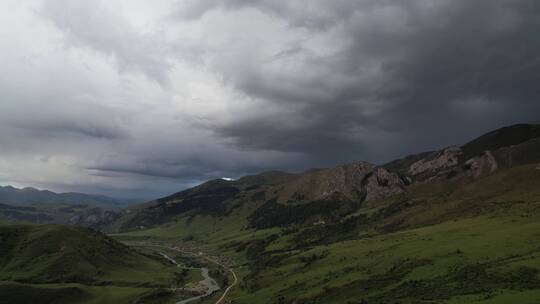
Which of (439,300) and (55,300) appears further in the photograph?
(55,300)

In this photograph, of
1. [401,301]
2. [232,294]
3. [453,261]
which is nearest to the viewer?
[401,301]

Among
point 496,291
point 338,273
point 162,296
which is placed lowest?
point 162,296

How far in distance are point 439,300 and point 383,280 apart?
4328 cm

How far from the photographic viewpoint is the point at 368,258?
167m

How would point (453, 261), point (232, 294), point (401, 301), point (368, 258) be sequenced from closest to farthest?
point (401, 301)
point (453, 261)
point (368, 258)
point (232, 294)

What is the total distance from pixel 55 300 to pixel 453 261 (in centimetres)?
17378

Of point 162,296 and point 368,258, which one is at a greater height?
point 368,258

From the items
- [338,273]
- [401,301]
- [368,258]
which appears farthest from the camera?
[368,258]

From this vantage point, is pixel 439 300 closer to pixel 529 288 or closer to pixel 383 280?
pixel 529 288

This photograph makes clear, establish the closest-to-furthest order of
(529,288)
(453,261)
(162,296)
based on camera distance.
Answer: (529,288) → (453,261) → (162,296)

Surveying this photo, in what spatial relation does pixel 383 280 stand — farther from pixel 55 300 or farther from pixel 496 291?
pixel 55 300

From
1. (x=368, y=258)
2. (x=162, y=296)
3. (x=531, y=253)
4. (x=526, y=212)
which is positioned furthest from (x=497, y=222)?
(x=162, y=296)

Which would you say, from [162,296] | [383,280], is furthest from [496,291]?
[162,296]

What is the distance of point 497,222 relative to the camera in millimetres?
169250
